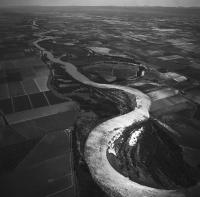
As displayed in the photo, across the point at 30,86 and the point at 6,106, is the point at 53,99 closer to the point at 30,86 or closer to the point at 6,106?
Result: the point at 6,106

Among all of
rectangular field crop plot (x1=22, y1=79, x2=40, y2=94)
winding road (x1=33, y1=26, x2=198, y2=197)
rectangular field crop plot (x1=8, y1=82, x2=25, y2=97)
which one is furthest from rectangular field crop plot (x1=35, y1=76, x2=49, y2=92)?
winding road (x1=33, y1=26, x2=198, y2=197)

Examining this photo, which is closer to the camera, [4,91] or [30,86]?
[4,91]

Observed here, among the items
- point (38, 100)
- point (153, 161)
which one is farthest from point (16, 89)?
point (153, 161)

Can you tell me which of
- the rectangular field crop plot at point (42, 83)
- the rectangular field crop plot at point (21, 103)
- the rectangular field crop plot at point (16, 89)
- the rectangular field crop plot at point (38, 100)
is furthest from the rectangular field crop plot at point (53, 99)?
the rectangular field crop plot at point (16, 89)

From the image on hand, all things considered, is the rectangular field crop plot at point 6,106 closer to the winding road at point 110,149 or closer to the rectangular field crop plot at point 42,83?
the rectangular field crop plot at point 42,83

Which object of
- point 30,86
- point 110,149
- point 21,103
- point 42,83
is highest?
point 42,83

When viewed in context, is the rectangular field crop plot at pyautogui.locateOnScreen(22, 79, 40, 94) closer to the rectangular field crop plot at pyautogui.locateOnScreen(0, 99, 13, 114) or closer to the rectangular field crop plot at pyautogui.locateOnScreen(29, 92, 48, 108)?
the rectangular field crop plot at pyautogui.locateOnScreen(29, 92, 48, 108)

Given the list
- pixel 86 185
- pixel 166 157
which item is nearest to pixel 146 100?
pixel 166 157
